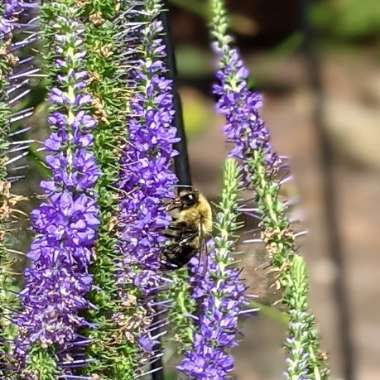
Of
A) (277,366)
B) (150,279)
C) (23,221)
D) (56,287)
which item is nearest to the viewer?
(56,287)

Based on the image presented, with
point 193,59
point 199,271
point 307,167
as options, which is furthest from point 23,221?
point 193,59

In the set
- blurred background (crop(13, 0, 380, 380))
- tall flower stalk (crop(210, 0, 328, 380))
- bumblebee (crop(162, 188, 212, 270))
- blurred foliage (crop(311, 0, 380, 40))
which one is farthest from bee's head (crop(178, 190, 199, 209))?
blurred foliage (crop(311, 0, 380, 40))

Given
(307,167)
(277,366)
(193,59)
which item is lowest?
(277,366)

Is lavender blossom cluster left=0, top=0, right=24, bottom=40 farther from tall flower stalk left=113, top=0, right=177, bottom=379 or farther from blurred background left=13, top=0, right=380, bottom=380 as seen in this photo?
blurred background left=13, top=0, right=380, bottom=380

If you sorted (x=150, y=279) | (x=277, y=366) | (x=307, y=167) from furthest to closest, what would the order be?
(x=307, y=167) → (x=277, y=366) → (x=150, y=279)

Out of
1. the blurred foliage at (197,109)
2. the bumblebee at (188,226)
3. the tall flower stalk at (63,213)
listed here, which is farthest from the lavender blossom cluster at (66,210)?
the blurred foliage at (197,109)

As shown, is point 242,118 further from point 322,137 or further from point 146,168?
point 322,137

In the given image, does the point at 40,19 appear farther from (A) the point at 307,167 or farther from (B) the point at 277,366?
(A) the point at 307,167
